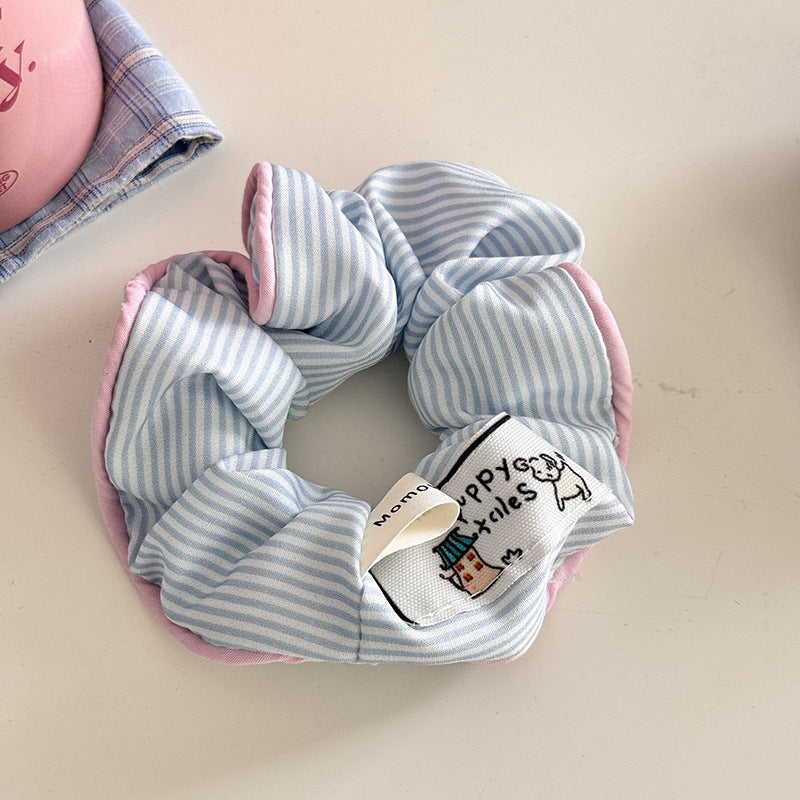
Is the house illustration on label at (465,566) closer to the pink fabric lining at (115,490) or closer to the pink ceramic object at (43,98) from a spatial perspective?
the pink fabric lining at (115,490)

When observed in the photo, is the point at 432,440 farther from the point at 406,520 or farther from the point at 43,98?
the point at 43,98

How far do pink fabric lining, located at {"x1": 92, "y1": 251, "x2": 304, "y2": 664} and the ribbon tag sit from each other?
0.36 ft

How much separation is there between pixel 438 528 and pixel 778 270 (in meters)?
0.41

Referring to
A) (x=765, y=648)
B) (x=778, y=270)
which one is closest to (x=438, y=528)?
(x=765, y=648)

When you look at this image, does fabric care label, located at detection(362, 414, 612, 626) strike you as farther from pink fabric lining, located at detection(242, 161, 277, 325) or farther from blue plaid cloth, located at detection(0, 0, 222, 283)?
blue plaid cloth, located at detection(0, 0, 222, 283)

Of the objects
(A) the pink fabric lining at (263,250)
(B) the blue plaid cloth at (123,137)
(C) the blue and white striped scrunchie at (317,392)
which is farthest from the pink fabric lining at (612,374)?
(B) the blue plaid cloth at (123,137)

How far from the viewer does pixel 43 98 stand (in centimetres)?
72

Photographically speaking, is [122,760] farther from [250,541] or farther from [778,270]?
[778,270]

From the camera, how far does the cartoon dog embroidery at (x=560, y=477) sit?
25.3 inches

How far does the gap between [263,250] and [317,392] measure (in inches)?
5.2

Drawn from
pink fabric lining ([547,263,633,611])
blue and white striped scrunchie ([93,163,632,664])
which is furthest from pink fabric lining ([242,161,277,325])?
pink fabric lining ([547,263,633,611])

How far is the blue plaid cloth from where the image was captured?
2.66ft

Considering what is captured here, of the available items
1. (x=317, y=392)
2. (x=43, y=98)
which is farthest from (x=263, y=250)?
(x=43, y=98)

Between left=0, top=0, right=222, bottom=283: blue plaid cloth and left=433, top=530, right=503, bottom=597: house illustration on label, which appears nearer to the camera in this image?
left=433, top=530, right=503, bottom=597: house illustration on label
